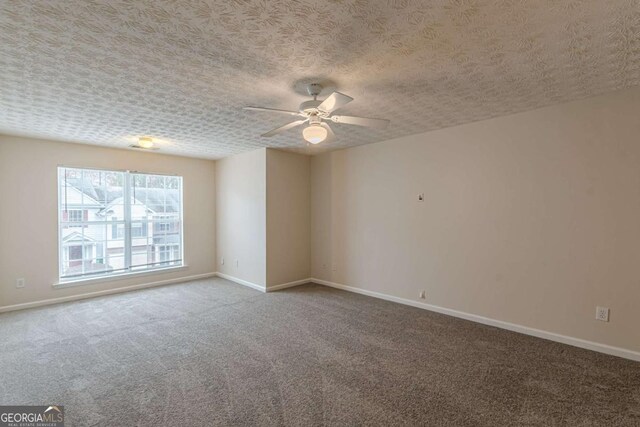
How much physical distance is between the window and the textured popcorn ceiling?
1546mm

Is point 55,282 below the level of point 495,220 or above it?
below

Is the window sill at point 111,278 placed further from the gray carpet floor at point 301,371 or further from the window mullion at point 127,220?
the gray carpet floor at point 301,371

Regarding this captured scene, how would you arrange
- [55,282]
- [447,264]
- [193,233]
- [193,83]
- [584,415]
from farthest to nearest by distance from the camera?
[193,233] → [55,282] → [447,264] → [193,83] → [584,415]

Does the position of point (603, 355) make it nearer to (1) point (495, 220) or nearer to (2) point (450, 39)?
(1) point (495, 220)

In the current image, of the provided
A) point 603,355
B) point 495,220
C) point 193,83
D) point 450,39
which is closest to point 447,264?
point 495,220

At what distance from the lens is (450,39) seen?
1.91 metres

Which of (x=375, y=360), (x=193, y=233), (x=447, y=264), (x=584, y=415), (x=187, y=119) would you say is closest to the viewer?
(x=584, y=415)

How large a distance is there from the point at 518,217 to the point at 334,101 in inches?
99.6

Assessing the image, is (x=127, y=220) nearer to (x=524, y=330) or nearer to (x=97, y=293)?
(x=97, y=293)

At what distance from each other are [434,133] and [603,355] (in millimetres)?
2899

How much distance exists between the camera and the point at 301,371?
2.57 meters

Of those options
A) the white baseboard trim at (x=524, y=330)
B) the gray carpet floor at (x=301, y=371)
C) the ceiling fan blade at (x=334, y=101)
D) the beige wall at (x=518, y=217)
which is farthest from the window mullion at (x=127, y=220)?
the ceiling fan blade at (x=334, y=101)

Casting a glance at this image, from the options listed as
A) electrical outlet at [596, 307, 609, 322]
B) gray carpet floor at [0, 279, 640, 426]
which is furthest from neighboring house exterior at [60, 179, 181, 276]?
electrical outlet at [596, 307, 609, 322]

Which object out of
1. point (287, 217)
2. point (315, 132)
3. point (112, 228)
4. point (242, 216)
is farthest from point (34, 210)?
point (315, 132)
